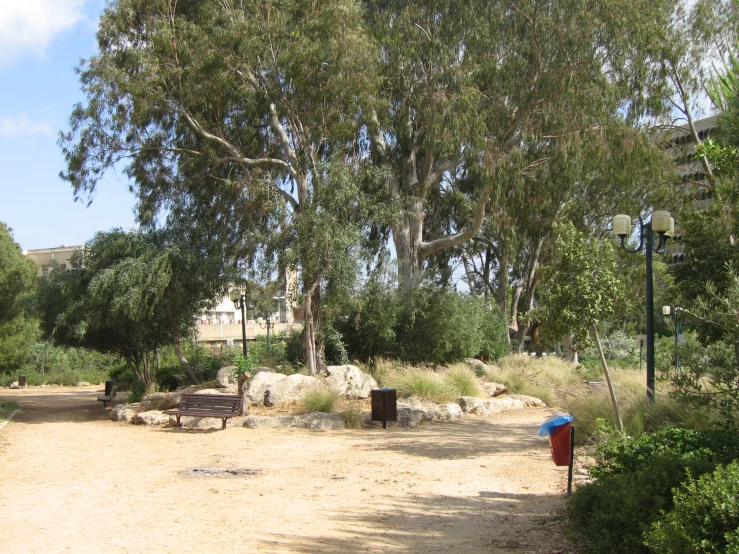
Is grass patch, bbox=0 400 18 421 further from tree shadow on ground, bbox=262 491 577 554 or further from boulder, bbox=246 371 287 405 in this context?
tree shadow on ground, bbox=262 491 577 554

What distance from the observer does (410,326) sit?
20.7 m

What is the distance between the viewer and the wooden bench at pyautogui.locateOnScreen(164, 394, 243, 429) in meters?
14.5

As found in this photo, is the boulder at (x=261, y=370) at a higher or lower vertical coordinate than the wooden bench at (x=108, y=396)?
higher

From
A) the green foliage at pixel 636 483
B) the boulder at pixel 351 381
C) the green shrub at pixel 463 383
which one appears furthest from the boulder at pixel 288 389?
the green foliage at pixel 636 483

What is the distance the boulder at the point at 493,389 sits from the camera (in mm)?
18656

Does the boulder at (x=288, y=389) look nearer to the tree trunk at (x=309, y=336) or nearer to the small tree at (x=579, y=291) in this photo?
the tree trunk at (x=309, y=336)

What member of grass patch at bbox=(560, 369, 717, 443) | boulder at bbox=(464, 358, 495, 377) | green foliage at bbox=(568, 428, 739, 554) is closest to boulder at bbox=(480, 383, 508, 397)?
boulder at bbox=(464, 358, 495, 377)

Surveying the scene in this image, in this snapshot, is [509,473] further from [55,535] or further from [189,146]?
[189,146]

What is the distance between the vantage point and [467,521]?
726cm

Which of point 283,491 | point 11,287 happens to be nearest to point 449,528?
point 283,491

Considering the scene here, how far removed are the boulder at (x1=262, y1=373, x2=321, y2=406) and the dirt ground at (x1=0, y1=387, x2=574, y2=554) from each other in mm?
2121

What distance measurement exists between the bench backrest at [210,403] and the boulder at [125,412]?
2193mm

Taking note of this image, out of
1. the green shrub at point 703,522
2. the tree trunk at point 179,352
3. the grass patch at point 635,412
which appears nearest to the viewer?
the green shrub at point 703,522

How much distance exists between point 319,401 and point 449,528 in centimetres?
846
